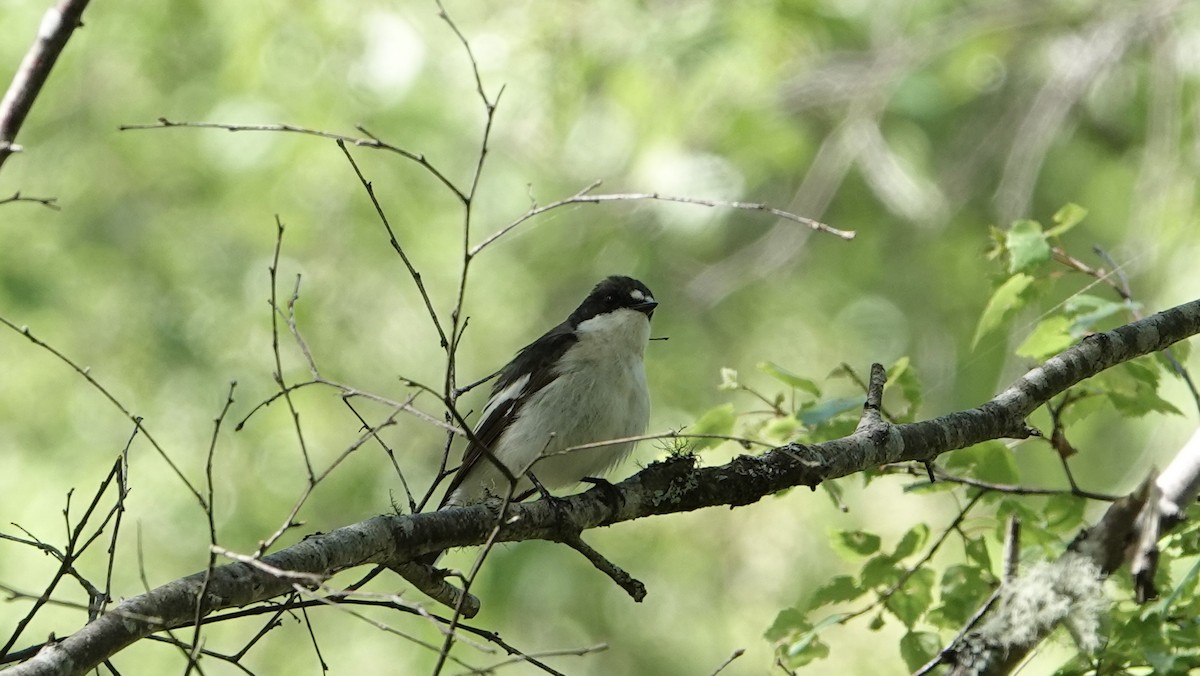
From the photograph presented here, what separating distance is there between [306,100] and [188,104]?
76.3 inches

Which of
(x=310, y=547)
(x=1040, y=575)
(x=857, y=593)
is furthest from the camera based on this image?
(x=857, y=593)

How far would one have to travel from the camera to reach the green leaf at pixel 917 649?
3.44 metres

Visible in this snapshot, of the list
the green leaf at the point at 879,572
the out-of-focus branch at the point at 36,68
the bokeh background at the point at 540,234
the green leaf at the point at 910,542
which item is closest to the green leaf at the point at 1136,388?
the green leaf at the point at 910,542

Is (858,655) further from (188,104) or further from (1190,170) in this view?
(188,104)

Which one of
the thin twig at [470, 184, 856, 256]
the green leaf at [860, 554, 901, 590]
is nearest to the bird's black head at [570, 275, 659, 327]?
the green leaf at [860, 554, 901, 590]

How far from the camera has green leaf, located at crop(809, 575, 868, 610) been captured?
137 inches

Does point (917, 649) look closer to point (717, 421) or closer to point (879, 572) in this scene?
point (879, 572)

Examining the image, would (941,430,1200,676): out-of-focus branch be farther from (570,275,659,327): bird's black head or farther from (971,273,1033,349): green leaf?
(570,275,659,327): bird's black head

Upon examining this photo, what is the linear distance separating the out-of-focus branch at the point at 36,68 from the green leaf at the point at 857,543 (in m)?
2.45

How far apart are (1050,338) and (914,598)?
2.92 ft

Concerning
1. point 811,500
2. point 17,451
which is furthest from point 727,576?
point 17,451

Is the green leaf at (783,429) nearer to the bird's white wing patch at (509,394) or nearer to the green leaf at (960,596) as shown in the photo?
the green leaf at (960,596)

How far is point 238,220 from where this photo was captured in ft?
31.9

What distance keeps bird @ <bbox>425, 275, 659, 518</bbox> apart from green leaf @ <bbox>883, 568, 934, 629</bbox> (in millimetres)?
1360
